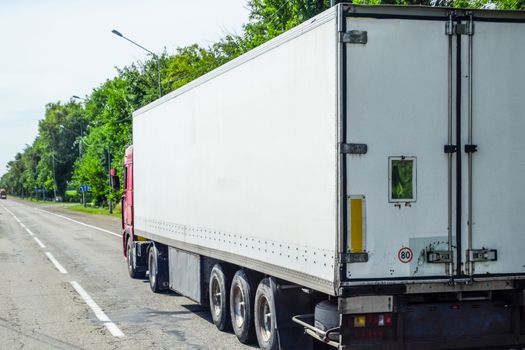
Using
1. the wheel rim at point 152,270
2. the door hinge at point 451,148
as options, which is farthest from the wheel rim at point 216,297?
the door hinge at point 451,148

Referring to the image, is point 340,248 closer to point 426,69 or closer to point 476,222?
point 476,222

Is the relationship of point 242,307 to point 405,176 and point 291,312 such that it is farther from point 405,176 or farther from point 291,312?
point 405,176

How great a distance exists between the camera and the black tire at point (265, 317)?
27.8 feet

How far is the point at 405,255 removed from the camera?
690 cm

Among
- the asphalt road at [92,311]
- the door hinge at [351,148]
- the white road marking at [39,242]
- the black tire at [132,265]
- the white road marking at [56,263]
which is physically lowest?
the white road marking at [39,242]

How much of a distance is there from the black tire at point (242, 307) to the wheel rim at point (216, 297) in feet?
2.17

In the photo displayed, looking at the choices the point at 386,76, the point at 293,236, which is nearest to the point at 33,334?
the point at 293,236

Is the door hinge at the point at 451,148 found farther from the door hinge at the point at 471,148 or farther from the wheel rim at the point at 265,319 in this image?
the wheel rim at the point at 265,319

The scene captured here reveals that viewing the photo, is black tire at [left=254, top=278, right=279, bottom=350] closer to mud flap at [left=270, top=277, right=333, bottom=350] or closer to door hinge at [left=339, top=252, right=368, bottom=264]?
mud flap at [left=270, top=277, right=333, bottom=350]

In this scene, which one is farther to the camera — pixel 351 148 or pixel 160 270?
pixel 160 270

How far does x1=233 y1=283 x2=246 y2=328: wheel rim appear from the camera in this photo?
9734 millimetres

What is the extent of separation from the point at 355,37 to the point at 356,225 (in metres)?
1.59

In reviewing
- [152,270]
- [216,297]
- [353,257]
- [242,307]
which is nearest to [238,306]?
[242,307]

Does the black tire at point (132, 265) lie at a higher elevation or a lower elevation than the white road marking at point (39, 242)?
higher
